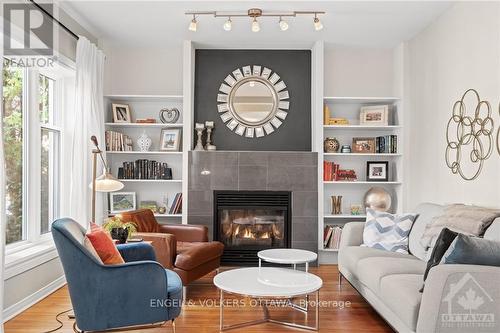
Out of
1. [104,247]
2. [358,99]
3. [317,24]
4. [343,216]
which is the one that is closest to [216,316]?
[104,247]

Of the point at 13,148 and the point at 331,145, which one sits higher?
the point at 331,145

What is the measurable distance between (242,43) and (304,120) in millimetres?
Answer: 1263

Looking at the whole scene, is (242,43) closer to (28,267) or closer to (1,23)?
(1,23)

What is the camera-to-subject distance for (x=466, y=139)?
3.98 m

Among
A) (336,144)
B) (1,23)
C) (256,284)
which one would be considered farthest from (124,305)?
(336,144)

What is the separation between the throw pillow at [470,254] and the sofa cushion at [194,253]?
2.15 metres

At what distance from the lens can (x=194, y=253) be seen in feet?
13.0

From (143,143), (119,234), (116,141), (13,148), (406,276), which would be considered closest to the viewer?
(406,276)

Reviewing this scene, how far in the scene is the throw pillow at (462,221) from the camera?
3.04 meters

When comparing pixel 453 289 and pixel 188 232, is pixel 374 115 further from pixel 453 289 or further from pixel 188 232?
pixel 453 289

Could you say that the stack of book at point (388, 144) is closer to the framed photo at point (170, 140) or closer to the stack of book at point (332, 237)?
the stack of book at point (332, 237)

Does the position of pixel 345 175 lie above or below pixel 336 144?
below

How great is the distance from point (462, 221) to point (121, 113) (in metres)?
4.15

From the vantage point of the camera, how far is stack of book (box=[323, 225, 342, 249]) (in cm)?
548
